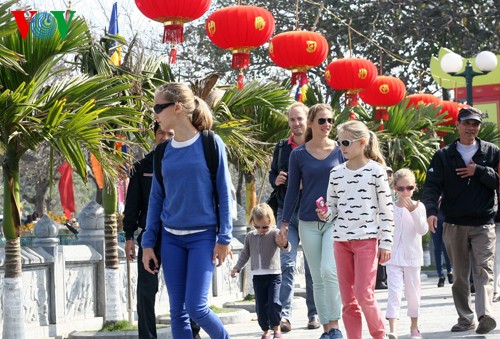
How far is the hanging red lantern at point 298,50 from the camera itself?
17.2 metres

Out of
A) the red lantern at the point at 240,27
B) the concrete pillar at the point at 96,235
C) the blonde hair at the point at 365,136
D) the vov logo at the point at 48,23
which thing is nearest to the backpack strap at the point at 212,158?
the blonde hair at the point at 365,136

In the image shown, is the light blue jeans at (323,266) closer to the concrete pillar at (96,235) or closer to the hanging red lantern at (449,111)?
the concrete pillar at (96,235)

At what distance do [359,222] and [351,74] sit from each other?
12107 millimetres

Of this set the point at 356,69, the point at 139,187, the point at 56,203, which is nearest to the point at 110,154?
the point at 139,187

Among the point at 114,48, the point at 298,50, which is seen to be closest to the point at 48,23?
the point at 114,48

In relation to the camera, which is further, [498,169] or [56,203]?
[56,203]

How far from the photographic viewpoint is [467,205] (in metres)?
9.62

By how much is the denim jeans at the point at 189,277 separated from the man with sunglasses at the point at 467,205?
3.35 m

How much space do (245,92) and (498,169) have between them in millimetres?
5292

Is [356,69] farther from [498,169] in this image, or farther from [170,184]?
[170,184]

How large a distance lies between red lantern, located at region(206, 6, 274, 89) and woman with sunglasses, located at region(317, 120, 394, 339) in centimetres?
714

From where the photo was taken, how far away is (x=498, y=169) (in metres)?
10.2

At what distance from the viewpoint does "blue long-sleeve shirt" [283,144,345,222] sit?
8.71m

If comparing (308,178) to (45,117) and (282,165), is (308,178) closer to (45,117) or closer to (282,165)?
(282,165)
